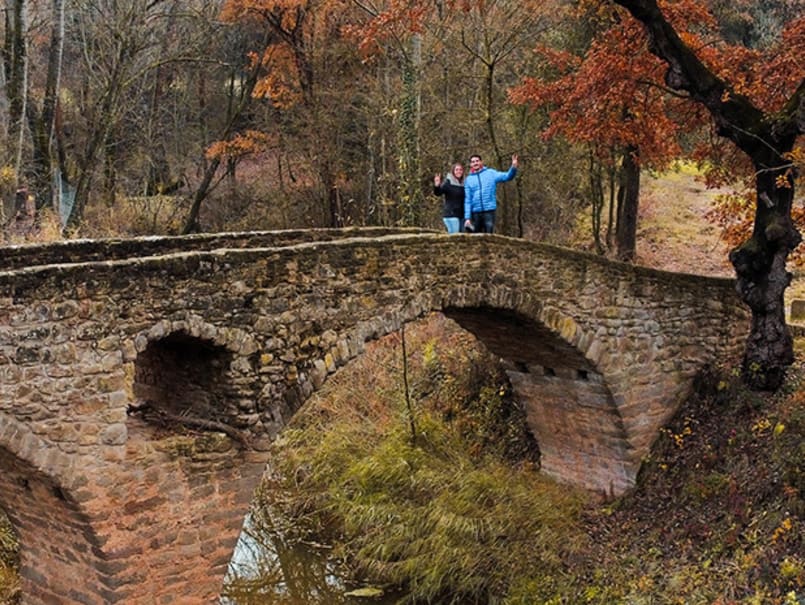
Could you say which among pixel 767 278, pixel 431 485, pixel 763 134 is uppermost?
pixel 763 134

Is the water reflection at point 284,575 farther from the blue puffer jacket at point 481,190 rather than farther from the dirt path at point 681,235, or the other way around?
the dirt path at point 681,235

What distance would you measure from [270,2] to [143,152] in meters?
6.20

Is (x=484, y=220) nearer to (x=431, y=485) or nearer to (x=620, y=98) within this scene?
(x=620, y=98)

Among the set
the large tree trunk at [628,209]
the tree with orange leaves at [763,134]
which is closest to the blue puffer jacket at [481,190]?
the tree with orange leaves at [763,134]

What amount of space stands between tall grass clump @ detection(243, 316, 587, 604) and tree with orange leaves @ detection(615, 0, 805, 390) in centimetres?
327

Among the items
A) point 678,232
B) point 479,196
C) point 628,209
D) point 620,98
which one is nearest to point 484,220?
point 479,196

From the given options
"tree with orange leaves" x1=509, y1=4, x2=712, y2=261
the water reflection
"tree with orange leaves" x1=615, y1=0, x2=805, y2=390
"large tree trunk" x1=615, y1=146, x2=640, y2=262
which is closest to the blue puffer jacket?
"tree with orange leaves" x1=509, y1=4, x2=712, y2=261

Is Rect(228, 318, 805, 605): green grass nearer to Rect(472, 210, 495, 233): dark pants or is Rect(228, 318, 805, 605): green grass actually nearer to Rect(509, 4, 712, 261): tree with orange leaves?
Rect(472, 210, 495, 233): dark pants

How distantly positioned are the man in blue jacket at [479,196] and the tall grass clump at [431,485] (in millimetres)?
3109

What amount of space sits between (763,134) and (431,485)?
19.5ft

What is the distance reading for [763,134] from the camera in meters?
9.84

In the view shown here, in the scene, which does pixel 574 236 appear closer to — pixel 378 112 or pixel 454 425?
pixel 378 112

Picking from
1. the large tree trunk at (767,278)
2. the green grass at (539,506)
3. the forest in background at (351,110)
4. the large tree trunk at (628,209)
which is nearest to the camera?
the green grass at (539,506)

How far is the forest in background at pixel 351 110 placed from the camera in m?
12.0
